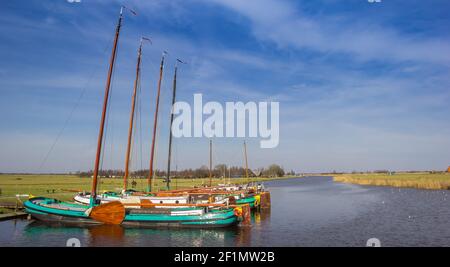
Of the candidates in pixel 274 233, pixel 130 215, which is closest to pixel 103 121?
pixel 130 215

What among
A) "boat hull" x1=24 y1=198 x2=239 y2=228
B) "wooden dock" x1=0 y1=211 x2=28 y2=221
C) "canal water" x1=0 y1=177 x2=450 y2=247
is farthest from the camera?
"wooden dock" x1=0 y1=211 x2=28 y2=221

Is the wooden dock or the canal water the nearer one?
the canal water

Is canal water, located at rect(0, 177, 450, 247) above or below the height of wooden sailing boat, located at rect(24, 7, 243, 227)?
below

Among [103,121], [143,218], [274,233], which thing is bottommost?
[274,233]

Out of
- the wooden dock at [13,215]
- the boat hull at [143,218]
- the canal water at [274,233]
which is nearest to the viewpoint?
the canal water at [274,233]

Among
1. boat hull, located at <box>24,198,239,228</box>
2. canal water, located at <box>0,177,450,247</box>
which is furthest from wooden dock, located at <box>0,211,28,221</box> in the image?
boat hull, located at <box>24,198,239,228</box>

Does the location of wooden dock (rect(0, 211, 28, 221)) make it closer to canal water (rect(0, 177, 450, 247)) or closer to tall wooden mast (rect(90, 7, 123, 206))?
canal water (rect(0, 177, 450, 247))

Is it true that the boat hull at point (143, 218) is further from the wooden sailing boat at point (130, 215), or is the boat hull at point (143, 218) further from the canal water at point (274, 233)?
the canal water at point (274, 233)

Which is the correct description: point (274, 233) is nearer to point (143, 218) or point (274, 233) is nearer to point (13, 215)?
point (143, 218)

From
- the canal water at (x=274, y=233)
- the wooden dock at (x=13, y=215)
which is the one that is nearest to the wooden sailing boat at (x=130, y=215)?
the canal water at (x=274, y=233)

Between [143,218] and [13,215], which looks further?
[13,215]

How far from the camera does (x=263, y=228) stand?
37.4m
